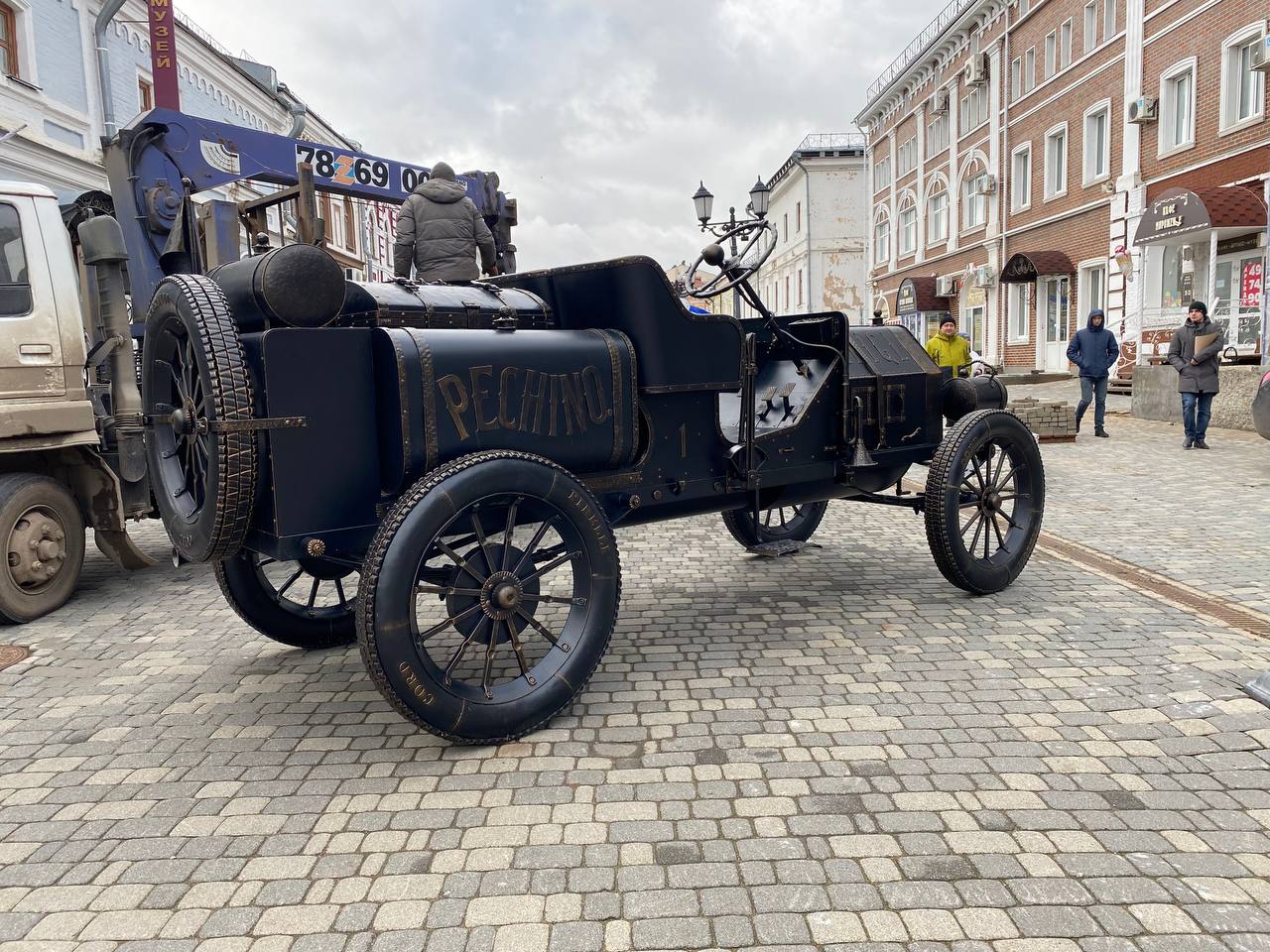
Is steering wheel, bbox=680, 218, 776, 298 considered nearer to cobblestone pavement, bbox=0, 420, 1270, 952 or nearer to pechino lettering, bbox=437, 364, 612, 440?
pechino lettering, bbox=437, 364, 612, 440

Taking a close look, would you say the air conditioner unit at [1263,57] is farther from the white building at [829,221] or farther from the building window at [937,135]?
the white building at [829,221]

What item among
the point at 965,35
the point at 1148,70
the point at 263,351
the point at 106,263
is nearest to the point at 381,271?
the point at 965,35

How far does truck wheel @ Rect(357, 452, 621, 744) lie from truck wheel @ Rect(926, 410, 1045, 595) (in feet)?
6.98

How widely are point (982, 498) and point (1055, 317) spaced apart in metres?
22.0

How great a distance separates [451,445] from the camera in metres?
3.27

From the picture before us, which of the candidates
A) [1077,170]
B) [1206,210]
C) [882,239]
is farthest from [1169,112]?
[882,239]

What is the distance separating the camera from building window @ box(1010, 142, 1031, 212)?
84.8 feet

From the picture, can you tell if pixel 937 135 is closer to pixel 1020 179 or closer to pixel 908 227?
pixel 908 227

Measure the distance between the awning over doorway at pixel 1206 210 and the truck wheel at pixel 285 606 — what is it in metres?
16.5

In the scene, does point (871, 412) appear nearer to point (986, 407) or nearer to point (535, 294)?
point (986, 407)

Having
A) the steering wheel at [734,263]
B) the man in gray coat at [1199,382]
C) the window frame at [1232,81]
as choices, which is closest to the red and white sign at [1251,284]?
the window frame at [1232,81]

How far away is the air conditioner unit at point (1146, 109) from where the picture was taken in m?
19.2

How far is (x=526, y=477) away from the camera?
3262mm

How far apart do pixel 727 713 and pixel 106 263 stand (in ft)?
15.2
